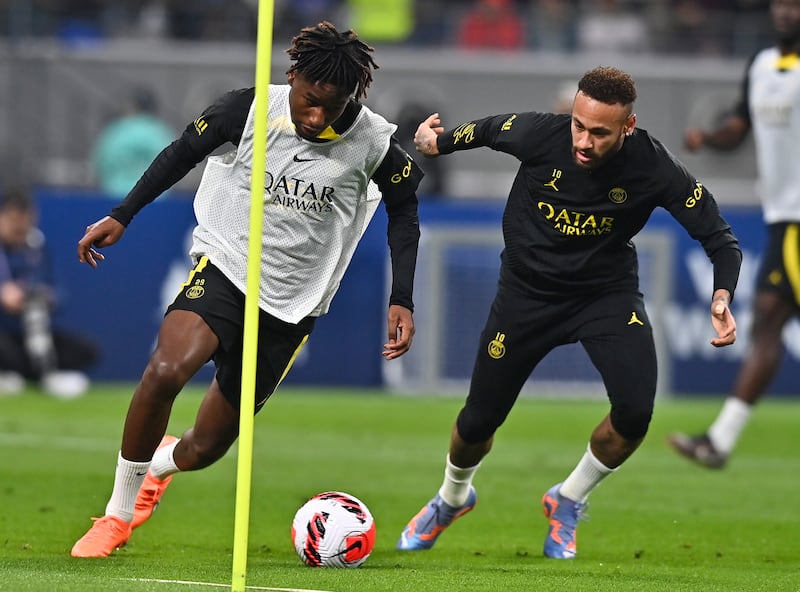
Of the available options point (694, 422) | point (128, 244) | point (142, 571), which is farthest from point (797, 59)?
point (128, 244)

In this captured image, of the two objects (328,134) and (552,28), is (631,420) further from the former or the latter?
(552,28)

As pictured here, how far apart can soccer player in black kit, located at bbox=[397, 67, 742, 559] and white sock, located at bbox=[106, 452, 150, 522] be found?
1738 millimetres

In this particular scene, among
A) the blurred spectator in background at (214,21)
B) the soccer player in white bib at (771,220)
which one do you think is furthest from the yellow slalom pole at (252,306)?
the blurred spectator in background at (214,21)

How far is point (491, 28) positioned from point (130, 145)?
18.5 ft

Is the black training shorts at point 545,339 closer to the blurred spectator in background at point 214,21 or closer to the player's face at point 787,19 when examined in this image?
the player's face at point 787,19

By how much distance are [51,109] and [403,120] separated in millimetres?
4602

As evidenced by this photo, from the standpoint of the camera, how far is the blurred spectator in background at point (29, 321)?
57.1 ft

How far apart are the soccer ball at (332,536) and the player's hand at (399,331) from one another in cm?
80

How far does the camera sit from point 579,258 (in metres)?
7.81

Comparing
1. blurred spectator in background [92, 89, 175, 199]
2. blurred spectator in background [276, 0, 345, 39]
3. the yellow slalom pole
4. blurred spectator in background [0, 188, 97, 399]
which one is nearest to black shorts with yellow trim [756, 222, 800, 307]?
the yellow slalom pole

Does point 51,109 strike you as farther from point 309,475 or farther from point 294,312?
point 294,312

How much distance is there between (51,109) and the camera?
66.9ft

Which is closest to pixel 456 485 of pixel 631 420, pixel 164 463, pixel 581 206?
pixel 631 420

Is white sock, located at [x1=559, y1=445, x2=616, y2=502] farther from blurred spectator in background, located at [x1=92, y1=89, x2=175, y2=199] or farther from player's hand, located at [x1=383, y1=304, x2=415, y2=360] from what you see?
blurred spectator in background, located at [x1=92, y1=89, x2=175, y2=199]
